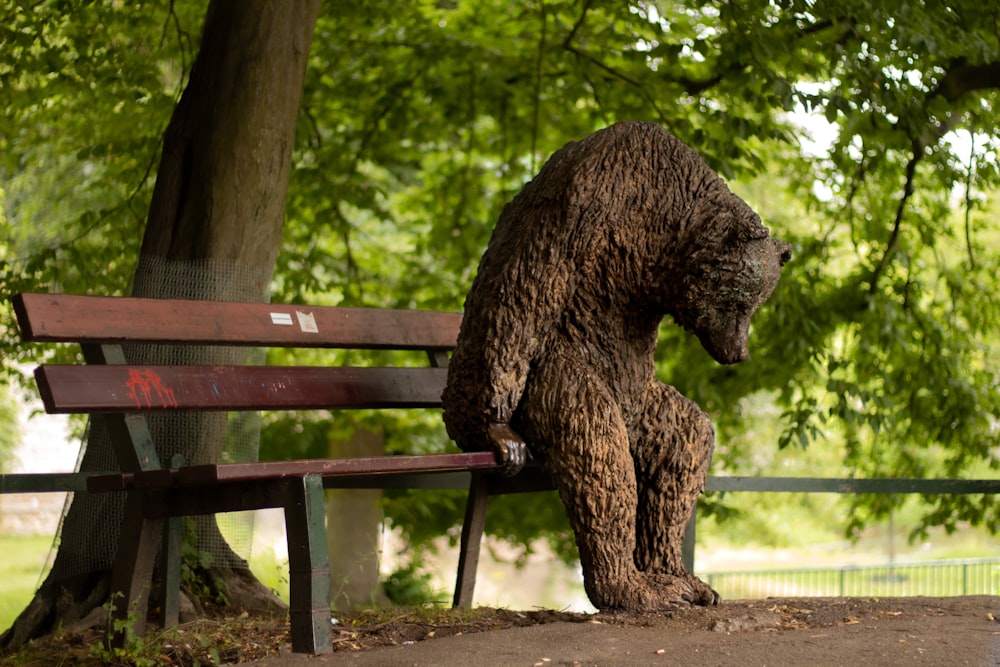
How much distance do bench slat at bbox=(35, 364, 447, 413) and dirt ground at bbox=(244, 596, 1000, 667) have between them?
87 centimetres

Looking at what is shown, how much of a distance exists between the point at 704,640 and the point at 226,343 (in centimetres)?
199

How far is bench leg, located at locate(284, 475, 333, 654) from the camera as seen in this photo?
9.93ft

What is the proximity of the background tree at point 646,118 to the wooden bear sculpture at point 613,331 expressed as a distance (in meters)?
2.39

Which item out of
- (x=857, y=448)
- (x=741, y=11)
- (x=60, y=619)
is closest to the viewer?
(x=60, y=619)

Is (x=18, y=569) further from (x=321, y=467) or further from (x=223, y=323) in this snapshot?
(x=321, y=467)

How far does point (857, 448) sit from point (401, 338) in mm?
5285

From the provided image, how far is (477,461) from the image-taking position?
11.8 feet

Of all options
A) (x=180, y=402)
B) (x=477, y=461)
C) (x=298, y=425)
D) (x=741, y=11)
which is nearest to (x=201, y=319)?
(x=180, y=402)

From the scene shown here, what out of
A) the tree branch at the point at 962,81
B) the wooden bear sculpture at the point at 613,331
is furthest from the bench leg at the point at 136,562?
the tree branch at the point at 962,81

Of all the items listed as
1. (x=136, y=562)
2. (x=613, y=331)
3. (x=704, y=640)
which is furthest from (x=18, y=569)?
(x=704, y=640)

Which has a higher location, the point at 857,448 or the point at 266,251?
the point at 266,251

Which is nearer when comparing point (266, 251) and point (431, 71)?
point (266, 251)

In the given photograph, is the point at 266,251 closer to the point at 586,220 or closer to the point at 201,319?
the point at 201,319

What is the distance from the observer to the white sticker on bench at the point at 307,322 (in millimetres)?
4406
